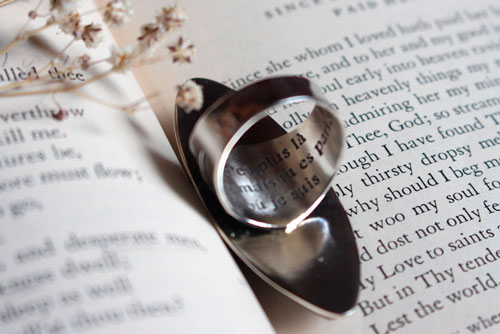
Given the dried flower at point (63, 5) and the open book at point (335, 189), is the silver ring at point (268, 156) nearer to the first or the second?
the open book at point (335, 189)

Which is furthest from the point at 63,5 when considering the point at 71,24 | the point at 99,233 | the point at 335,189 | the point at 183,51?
the point at 335,189

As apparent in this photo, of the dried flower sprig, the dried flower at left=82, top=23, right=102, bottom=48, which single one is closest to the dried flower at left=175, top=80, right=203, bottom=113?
the dried flower sprig

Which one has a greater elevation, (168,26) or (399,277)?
(168,26)

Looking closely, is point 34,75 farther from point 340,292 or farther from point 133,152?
point 340,292

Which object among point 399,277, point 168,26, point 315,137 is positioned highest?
point 168,26

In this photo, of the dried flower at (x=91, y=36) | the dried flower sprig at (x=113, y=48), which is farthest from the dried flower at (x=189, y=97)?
the dried flower at (x=91, y=36)

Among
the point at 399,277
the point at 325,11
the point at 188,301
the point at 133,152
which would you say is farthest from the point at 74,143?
the point at 325,11
